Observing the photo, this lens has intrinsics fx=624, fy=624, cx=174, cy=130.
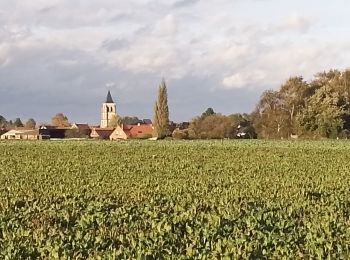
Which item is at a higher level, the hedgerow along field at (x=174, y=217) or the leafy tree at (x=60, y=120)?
the leafy tree at (x=60, y=120)

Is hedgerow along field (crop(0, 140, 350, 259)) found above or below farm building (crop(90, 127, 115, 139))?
below

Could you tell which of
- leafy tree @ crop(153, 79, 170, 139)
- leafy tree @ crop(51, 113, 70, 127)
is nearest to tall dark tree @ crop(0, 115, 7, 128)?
leafy tree @ crop(51, 113, 70, 127)

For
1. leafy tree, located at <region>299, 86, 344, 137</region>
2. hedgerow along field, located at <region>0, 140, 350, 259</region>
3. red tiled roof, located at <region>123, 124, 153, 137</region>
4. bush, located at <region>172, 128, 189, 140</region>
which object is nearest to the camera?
hedgerow along field, located at <region>0, 140, 350, 259</region>

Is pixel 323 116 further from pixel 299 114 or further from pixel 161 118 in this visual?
pixel 161 118

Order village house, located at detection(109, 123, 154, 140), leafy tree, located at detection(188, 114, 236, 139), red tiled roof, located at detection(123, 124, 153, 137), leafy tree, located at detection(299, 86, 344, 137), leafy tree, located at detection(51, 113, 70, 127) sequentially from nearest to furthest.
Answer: leafy tree, located at detection(299, 86, 344, 137)
leafy tree, located at detection(188, 114, 236, 139)
village house, located at detection(109, 123, 154, 140)
red tiled roof, located at detection(123, 124, 153, 137)
leafy tree, located at detection(51, 113, 70, 127)

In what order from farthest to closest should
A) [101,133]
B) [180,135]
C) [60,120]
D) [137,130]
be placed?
[60,120] < [101,133] < [137,130] < [180,135]

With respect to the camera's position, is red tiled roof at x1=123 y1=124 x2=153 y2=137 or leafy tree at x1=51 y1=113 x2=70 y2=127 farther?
leafy tree at x1=51 y1=113 x2=70 y2=127

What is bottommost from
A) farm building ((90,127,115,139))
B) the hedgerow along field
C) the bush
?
the hedgerow along field

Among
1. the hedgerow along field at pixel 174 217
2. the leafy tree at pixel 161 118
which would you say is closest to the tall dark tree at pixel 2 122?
the leafy tree at pixel 161 118

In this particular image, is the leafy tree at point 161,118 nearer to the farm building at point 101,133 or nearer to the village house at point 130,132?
the village house at point 130,132

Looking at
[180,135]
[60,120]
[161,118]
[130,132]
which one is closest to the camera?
[180,135]

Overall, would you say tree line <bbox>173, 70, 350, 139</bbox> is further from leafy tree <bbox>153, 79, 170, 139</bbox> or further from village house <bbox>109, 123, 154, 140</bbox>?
village house <bbox>109, 123, 154, 140</bbox>

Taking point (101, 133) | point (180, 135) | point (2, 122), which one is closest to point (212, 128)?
point (180, 135)

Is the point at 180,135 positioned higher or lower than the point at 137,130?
lower
